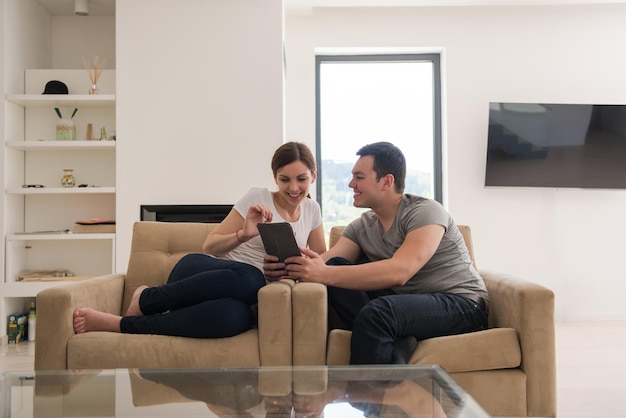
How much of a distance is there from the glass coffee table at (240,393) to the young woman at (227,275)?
68 cm

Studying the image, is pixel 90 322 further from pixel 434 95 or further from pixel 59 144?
pixel 434 95

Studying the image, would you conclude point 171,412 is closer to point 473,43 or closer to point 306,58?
point 306,58

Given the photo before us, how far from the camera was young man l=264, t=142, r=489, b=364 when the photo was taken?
2.28 meters

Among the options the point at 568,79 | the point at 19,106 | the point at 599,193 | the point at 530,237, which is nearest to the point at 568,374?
the point at 530,237

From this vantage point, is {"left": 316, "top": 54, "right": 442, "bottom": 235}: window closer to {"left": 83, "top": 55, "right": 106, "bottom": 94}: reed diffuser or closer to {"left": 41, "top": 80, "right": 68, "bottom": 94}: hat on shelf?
{"left": 83, "top": 55, "right": 106, "bottom": 94}: reed diffuser

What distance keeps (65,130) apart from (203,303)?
303 centimetres

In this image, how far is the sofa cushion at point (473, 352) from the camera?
2.25 metres

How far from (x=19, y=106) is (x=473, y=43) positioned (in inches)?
145

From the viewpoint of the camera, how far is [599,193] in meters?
5.59

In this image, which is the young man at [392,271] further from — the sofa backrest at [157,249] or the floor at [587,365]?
the floor at [587,365]

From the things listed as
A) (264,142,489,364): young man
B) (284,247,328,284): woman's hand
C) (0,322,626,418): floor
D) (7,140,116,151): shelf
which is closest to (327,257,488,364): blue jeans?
(264,142,489,364): young man

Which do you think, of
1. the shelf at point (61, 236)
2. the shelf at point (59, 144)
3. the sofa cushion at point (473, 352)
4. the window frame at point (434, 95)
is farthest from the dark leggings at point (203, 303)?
the window frame at point (434, 95)

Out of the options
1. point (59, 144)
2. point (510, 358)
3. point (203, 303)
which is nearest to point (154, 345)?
point (203, 303)

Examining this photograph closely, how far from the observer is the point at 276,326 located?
2.37 metres
